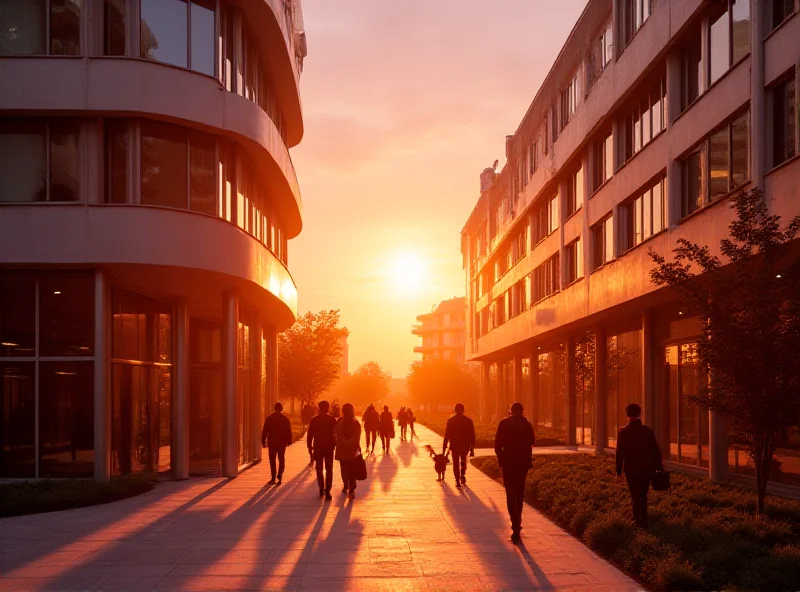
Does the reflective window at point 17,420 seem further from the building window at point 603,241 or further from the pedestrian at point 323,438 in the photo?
the building window at point 603,241

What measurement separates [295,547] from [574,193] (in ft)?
81.7

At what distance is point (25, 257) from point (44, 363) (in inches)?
85.5

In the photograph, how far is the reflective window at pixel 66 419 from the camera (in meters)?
19.3

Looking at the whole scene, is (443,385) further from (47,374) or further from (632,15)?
(47,374)

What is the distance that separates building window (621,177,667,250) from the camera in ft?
78.0

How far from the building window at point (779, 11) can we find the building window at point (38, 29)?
13.5 meters

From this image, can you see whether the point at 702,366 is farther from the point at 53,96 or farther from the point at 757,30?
the point at 53,96

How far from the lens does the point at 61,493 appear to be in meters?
16.9

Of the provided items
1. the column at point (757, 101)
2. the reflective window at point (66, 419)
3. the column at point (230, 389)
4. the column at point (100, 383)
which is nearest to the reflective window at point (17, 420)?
the reflective window at point (66, 419)

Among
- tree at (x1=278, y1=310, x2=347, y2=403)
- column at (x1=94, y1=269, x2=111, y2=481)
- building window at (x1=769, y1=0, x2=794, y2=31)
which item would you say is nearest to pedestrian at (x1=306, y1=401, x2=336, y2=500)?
column at (x1=94, y1=269, x2=111, y2=481)

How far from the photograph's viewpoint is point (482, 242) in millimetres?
64750

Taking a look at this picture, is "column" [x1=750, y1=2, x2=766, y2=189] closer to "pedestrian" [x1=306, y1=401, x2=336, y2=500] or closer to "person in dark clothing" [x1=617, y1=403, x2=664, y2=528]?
"person in dark clothing" [x1=617, y1=403, x2=664, y2=528]

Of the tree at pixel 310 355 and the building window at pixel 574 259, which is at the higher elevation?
the building window at pixel 574 259

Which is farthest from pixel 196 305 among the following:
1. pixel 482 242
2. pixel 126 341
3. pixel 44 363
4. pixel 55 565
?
pixel 482 242
